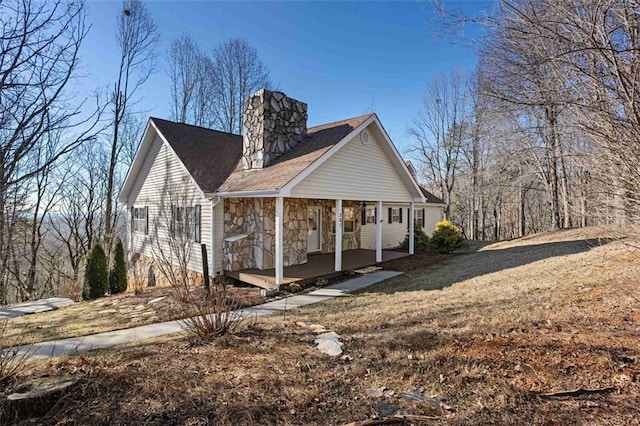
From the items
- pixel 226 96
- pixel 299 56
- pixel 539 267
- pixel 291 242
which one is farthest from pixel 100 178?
pixel 539 267

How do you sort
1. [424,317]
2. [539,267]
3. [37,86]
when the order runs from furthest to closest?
1. [539,267]
2. [424,317]
3. [37,86]

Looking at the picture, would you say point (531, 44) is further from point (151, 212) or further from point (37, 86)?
point (151, 212)

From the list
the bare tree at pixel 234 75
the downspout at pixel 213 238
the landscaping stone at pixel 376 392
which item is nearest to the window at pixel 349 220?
the downspout at pixel 213 238

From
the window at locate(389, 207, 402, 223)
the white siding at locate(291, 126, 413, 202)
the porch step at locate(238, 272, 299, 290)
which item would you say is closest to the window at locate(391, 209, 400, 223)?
the window at locate(389, 207, 402, 223)

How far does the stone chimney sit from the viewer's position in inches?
428

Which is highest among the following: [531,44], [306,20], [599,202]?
[306,20]

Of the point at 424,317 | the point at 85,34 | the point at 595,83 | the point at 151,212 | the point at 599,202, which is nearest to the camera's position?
the point at 85,34

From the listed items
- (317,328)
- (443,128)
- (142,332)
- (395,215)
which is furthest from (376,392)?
(443,128)

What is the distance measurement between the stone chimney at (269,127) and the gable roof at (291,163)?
1.03ft

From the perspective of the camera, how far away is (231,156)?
508 inches

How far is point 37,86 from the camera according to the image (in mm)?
2871

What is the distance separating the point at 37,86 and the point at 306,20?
387 inches

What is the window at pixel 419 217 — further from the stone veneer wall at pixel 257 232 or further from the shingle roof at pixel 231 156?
the stone veneer wall at pixel 257 232

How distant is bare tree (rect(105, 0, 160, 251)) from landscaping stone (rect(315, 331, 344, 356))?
16.3m
